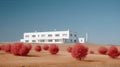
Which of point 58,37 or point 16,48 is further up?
point 58,37

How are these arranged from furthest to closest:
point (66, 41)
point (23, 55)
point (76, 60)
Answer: point (66, 41) → point (23, 55) → point (76, 60)

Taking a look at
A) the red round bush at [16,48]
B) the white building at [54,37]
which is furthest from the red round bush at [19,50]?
the white building at [54,37]

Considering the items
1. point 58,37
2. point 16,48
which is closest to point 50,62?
point 16,48

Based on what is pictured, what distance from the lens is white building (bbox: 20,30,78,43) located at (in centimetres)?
16175

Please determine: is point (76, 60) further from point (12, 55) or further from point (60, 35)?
point (60, 35)


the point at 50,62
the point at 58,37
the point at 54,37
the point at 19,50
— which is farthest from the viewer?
the point at 54,37

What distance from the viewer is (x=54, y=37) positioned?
164m

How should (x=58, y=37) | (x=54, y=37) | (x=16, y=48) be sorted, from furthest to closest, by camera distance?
(x=54, y=37)
(x=58, y=37)
(x=16, y=48)

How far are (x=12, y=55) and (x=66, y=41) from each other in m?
77.5

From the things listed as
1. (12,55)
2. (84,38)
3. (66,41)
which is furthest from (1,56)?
(84,38)

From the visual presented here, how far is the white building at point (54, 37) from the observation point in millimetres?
161750

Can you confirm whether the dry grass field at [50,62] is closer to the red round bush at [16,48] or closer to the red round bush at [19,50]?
the red round bush at [16,48]

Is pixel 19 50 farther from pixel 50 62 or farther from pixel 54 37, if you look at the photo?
pixel 54 37

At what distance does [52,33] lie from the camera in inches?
6496
